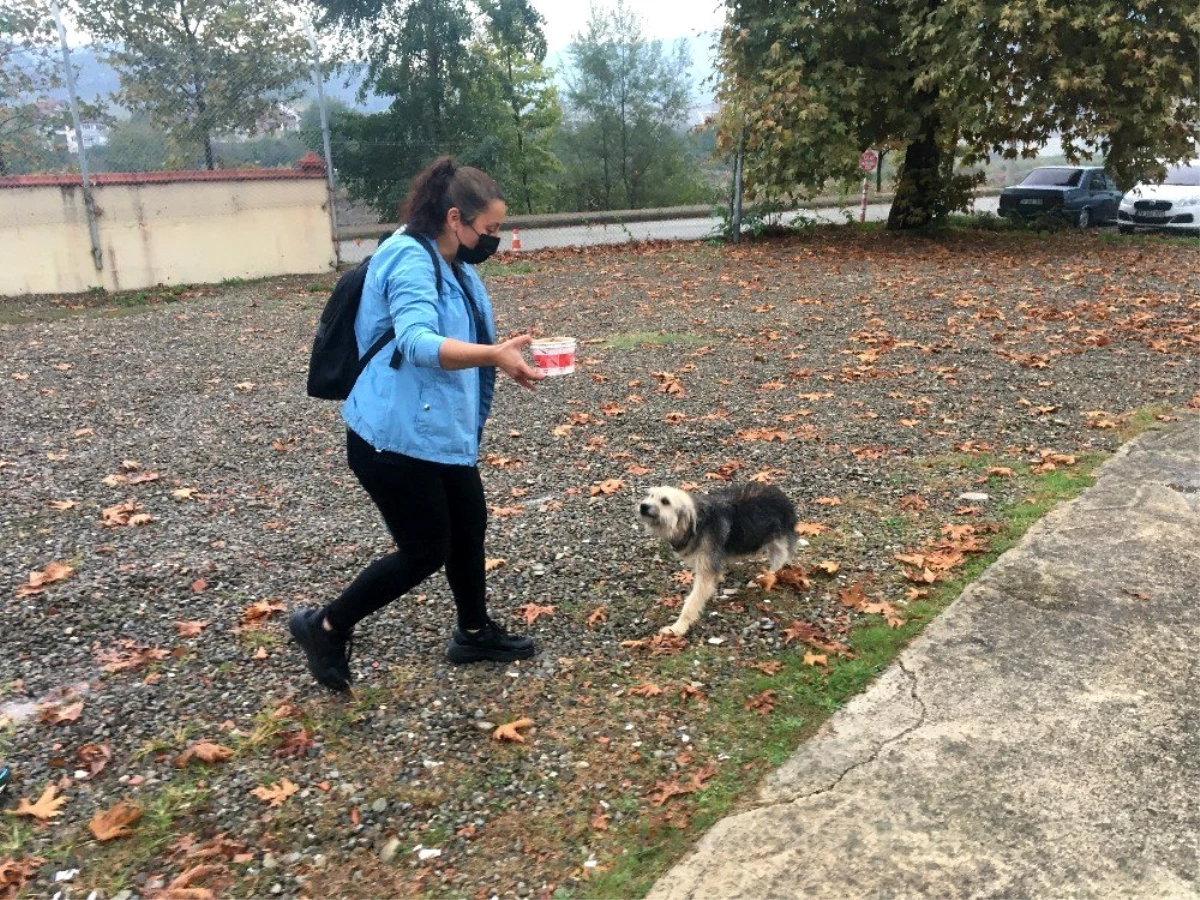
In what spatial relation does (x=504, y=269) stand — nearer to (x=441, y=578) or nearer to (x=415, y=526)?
(x=441, y=578)

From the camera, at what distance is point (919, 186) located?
17391 mm

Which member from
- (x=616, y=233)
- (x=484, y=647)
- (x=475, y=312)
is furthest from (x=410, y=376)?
(x=616, y=233)

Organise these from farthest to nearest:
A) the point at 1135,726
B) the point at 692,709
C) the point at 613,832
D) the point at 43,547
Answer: the point at 43,547 < the point at 692,709 < the point at 1135,726 < the point at 613,832

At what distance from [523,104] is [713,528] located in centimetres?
3303

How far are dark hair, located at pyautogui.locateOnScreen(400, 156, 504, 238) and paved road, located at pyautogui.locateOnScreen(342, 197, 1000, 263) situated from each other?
1496 cm

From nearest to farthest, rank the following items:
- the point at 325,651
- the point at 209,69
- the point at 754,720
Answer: the point at 754,720 < the point at 325,651 < the point at 209,69

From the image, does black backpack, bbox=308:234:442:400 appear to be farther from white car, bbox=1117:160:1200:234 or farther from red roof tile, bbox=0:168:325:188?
white car, bbox=1117:160:1200:234

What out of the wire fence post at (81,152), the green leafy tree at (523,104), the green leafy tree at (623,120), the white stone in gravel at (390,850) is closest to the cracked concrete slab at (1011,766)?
the white stone in gravel at (390,850)

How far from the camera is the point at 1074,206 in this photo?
65.5 ft

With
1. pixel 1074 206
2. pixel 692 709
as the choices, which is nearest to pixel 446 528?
pixel 692 709

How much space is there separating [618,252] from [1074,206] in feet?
32.3

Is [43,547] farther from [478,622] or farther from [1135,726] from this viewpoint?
[1135,726]

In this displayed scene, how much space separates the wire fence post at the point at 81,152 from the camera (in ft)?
42.4

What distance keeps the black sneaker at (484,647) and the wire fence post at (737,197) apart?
14.2 m
